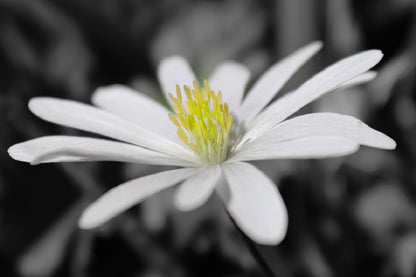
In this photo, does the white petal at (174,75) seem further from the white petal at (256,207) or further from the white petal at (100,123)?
the white petal at (256,207)

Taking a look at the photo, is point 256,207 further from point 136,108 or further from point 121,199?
point 136,108

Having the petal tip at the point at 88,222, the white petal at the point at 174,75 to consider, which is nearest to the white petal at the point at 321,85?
the white petal at the point at 174,75

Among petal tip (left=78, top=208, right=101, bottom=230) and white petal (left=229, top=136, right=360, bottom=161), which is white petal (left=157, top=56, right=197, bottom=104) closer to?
white petal (left=229, top=136, right=360, bottom=161)

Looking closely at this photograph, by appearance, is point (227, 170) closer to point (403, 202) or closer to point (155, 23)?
point (403, 202)

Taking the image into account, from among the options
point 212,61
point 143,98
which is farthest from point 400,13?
point 143,98

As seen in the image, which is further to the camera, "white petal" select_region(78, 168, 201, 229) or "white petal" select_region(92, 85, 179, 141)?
"white petal" select_region(92, 85, 179, 141)

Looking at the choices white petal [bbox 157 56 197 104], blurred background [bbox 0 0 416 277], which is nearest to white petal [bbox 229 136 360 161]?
white petal [bbox 157 56 197 104]
